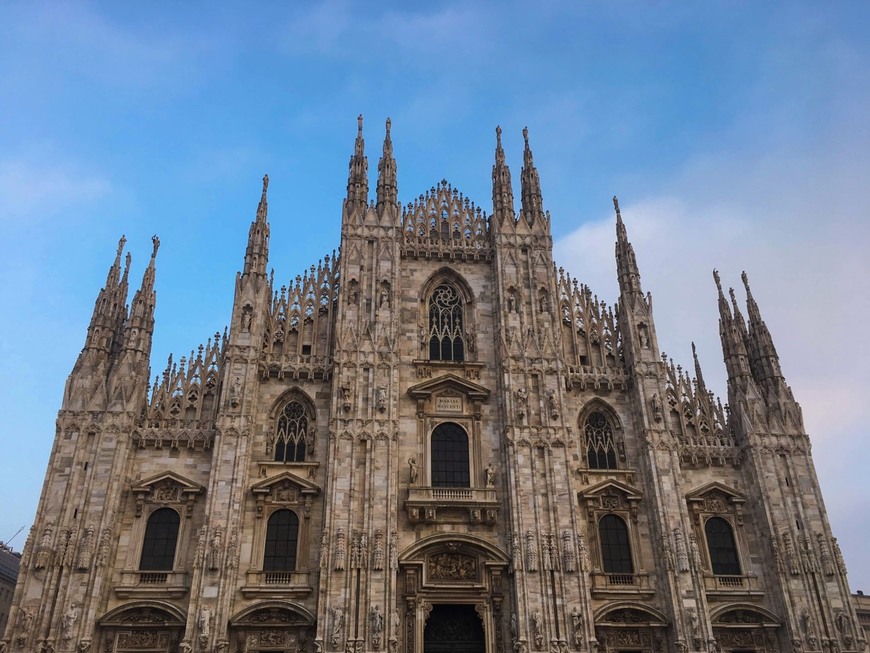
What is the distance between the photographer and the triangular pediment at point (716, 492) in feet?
95.7

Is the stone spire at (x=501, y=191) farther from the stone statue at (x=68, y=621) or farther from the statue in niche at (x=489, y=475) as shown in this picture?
the stone statue at (x=68, y=621)

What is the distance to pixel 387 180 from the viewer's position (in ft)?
112

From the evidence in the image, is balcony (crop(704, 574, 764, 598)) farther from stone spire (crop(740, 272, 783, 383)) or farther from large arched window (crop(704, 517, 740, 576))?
stone spire (crop(740, 272, 783, 383))

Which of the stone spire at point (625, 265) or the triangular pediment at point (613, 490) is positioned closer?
the triangular pediment at point (613, 490)

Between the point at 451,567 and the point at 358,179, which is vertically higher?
the point at 358,179

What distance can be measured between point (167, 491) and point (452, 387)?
11.6m

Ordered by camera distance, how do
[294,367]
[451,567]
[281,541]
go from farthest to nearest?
A: 1. [294,367]
2. [281,541]
3. [451,567]

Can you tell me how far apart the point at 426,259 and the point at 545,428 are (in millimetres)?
9443

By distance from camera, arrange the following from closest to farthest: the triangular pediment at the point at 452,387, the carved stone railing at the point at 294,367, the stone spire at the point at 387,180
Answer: the carved stone railing at the point at 294,367 → the triangular pediment at the point at 452,387 → the stone spire at the point at 387,180

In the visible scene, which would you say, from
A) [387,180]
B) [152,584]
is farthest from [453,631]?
[387,180]

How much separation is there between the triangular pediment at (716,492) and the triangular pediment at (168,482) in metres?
19.1

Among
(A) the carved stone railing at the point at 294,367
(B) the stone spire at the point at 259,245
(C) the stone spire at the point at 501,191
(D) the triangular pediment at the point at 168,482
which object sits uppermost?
(C) the stone spire at the point at 501,191

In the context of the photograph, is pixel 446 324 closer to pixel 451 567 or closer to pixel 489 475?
pixel 489 475

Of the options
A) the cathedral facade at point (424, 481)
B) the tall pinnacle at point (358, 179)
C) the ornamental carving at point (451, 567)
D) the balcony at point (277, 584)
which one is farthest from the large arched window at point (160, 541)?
the tall pinnacle at point (358, 179)
